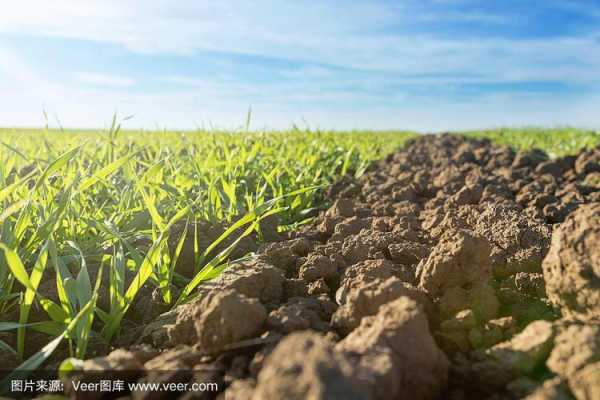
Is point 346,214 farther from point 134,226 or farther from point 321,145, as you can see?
point 321,145

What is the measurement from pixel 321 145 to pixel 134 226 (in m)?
3.24

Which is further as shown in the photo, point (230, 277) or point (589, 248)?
point (230, 277)

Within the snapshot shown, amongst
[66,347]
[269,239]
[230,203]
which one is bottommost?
[66,347]

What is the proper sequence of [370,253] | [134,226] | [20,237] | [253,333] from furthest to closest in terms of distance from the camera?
1. [134,226]
2. [370,253]
3. [20,237]
4. [253,333]

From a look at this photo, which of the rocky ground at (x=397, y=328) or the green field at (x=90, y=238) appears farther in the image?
the green field at (x=90, y=238)

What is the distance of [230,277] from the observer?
1642 mm

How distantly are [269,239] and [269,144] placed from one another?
259 cm

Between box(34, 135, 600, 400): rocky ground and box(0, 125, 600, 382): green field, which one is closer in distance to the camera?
box(34, 135, 600, 400): rocky ground

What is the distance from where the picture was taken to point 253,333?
1.22 metres

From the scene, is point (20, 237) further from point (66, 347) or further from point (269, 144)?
point (269, 144)

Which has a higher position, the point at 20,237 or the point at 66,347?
the point at 20,237

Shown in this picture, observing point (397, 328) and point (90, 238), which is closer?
point (397, 328)

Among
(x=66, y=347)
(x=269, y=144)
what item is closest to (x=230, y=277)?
(x=66, y=347)

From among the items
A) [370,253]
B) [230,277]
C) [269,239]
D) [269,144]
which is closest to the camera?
[230,277]
